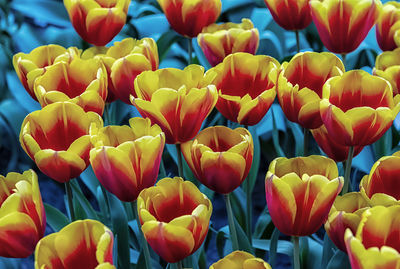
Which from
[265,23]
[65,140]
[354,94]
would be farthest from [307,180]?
[265,23]

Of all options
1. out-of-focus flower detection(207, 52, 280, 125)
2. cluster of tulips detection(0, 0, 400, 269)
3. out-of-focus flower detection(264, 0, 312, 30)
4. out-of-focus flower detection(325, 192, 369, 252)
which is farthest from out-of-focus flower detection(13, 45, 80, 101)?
out-of-focus flower detection(325, 192, 369, 252)

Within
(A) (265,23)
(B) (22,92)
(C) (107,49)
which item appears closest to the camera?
(C) (107,49)

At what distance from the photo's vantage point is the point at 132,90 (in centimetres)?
92

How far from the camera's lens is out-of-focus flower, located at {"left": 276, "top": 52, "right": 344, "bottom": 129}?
2.60 ft

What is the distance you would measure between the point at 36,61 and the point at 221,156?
→ 46 centimetres

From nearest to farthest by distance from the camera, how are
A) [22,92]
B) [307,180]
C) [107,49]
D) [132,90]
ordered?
[307,180] < [132,90] < [107,49] < [22,92]

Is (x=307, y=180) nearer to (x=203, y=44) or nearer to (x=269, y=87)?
(x=269, y=87)

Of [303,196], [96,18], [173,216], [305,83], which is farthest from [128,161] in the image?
[96,18]

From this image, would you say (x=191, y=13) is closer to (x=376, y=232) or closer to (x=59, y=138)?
(x=59, y=138)

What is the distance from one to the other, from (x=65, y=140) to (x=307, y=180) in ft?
1.16

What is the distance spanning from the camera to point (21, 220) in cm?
66

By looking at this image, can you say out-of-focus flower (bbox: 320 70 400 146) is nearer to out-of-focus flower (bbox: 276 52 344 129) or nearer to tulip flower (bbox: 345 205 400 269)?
out-of-focus flower (bbox: 276 52 344 129)

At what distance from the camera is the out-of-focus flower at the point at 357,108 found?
70 centimetres

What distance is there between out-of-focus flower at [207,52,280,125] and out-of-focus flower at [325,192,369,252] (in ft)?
0.63
